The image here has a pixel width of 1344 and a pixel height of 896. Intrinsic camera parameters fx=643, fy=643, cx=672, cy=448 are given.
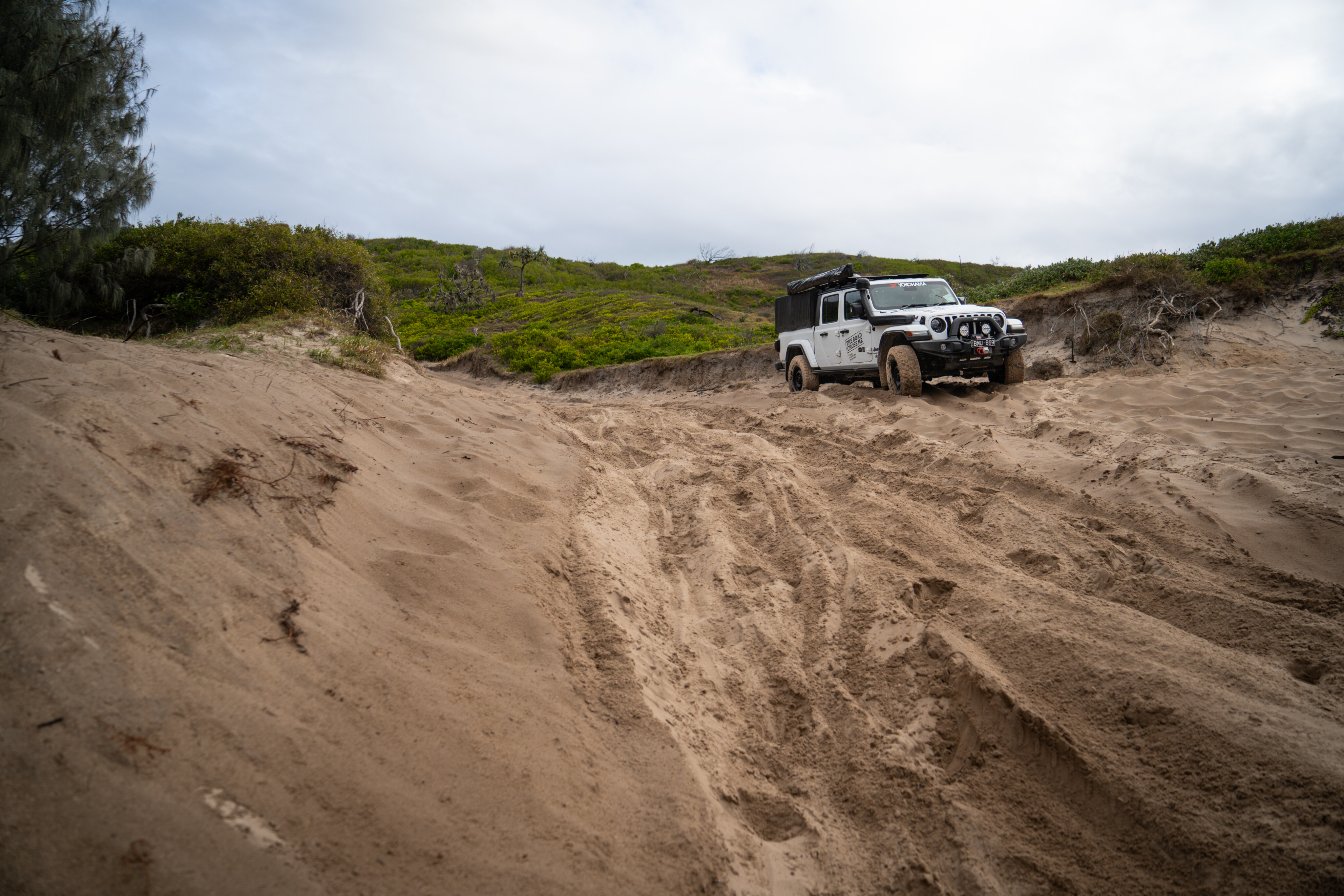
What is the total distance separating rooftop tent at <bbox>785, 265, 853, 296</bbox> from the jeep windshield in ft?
1.95

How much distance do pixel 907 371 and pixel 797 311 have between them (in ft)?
11.2

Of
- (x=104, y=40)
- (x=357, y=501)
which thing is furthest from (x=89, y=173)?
(x=357, y=501)

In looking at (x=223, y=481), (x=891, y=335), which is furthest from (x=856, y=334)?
(x=223, y=481)

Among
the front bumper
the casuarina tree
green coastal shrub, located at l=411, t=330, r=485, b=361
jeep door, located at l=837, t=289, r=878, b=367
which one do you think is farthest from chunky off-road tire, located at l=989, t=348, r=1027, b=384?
green coastal shrub, located at l=411, t=330, r=485, b=361

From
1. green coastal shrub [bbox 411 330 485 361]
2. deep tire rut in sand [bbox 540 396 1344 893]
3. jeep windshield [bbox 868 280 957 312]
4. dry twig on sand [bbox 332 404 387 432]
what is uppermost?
jeep windshield [bbox 868 280 957 312]

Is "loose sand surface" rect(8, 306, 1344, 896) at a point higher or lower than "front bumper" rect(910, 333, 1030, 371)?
lower

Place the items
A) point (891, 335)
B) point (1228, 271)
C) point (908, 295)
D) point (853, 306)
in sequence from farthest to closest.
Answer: point (1228, 271) → point (853, 306) → point (908, 295) → point (891, 335)

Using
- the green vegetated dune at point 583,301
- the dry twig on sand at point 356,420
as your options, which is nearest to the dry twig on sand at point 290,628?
the dry twig on sand at point 356,420

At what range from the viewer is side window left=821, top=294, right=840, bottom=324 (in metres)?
10.5

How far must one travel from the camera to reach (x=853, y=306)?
1010 cm

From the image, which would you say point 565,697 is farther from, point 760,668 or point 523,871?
point 760,668

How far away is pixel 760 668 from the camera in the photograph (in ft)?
9.93

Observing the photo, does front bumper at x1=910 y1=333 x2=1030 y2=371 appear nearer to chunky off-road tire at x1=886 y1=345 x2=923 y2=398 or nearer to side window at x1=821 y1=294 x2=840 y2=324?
chunky off-road tire at x1=886 y1=345 x2=923 y2=398

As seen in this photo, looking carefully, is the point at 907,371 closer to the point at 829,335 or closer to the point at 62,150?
the point at 829,335
